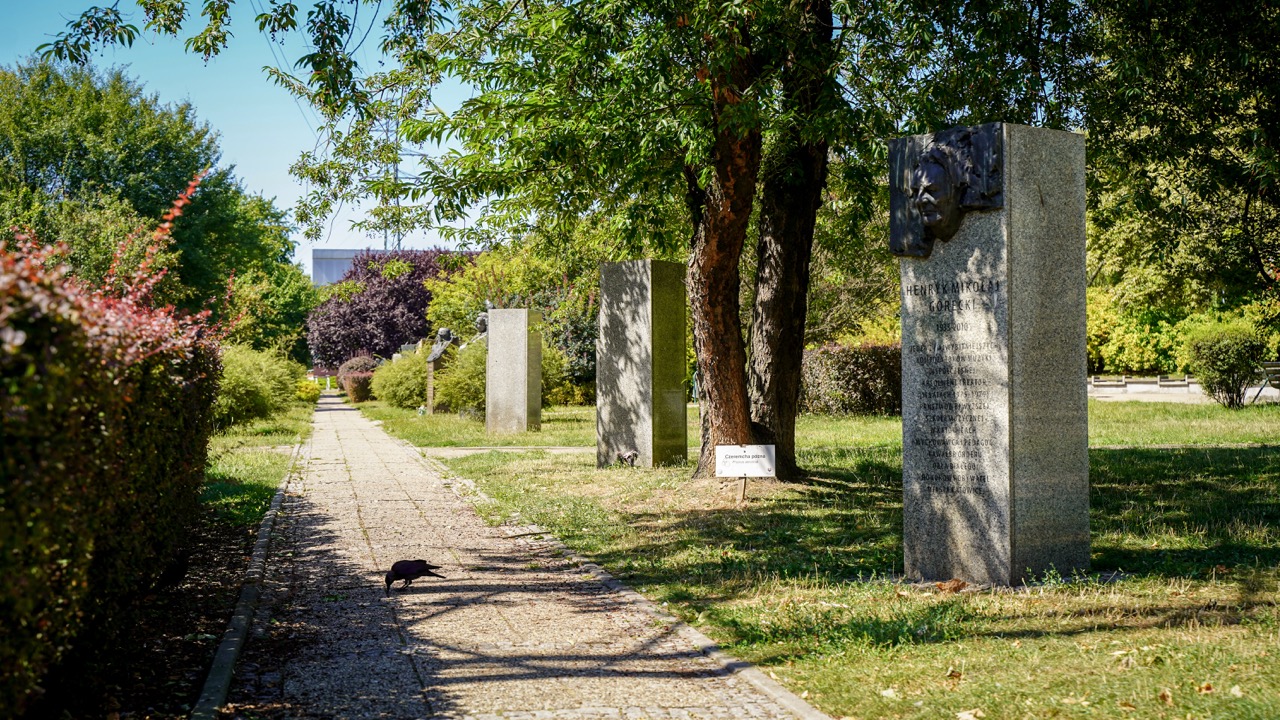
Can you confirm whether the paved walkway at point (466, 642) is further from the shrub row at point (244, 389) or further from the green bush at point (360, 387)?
the green bush at point (360, 387)

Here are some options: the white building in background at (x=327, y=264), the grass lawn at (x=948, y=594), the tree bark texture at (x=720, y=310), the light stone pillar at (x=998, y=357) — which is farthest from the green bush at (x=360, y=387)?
the white building in background at (x=327, y=264)

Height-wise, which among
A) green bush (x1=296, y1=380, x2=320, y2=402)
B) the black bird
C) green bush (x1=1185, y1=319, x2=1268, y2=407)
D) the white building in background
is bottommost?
the black bird

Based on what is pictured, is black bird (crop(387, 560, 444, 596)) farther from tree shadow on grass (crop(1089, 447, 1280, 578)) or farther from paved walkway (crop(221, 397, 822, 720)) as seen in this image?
tree shadow on grass (crop(1089, 447, 1280, 578))

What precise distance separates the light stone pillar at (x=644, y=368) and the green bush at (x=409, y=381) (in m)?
15.8

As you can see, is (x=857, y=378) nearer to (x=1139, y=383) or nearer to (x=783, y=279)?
(x=783, y=279)

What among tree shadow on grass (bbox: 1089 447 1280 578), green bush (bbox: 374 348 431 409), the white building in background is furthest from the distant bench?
the white building in background

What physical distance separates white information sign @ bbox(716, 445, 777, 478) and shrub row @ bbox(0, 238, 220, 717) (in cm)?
501

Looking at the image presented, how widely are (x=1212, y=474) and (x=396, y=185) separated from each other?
950 centimetres

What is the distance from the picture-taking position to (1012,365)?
620 centimetres

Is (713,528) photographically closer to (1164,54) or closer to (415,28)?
(415,28)

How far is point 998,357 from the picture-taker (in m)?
6.24

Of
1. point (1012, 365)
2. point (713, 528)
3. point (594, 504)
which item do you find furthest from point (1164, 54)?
point (594, 504)

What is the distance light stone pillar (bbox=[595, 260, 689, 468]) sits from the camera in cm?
1376

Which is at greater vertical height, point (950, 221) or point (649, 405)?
point (950, 221)
